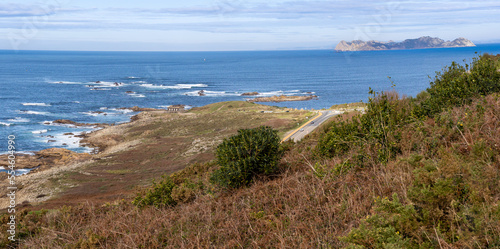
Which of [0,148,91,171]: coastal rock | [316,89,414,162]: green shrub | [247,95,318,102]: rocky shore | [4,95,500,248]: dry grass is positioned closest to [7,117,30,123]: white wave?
[0,148,91,171]: coastal rock

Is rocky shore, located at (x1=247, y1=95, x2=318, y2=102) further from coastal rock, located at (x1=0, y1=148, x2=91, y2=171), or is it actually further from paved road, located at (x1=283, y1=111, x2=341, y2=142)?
coastal rock, located at (x1=0, y1=148, x2=91, y2=171)

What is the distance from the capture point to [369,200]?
6570mm

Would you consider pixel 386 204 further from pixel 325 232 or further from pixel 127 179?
pixel 127 179

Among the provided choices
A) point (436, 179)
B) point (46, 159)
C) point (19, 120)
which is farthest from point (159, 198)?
point (19, 120)

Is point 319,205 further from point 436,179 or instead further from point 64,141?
point 64,141

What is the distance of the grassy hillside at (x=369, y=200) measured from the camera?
195 inches

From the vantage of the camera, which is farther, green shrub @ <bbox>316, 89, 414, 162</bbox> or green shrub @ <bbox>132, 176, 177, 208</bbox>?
green shrub @ <bbox>132, 176, 177, 208</bbox>

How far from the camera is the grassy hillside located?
4.96 m

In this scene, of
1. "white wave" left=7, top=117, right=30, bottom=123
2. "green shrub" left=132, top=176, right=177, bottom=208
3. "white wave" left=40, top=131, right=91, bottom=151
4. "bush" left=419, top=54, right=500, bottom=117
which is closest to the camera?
"bush" left=419, top=54, right=500, bottom=117

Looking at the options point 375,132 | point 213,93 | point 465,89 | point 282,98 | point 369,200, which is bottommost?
point 282,98

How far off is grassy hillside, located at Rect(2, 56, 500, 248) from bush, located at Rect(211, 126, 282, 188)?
313 millimetres

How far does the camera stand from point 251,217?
301 inches

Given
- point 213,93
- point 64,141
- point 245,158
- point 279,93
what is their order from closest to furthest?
1. point 245,158
2. point 64,141
3. point 279,93
4. point 213,93

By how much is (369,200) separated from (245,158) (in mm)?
4611
